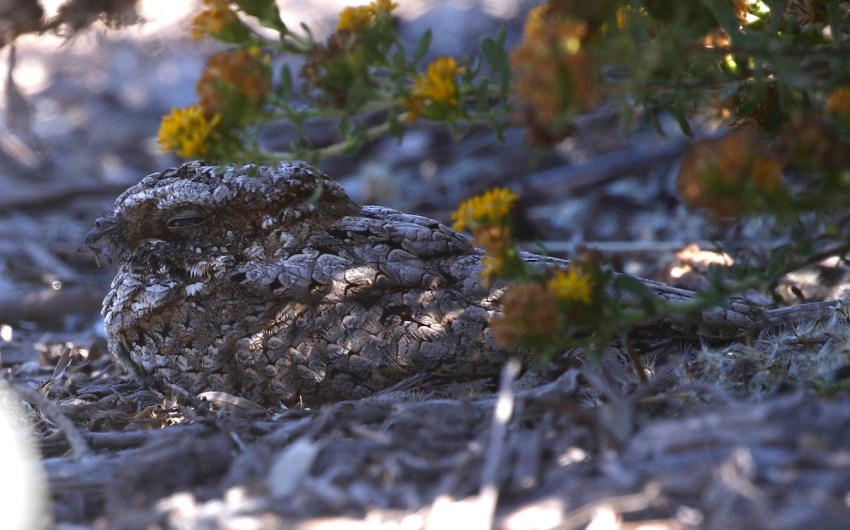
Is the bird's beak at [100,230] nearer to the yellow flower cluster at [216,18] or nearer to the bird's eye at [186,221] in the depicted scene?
the bird's eye at [186,221]

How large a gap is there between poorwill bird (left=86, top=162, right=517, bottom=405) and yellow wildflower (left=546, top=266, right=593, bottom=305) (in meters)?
0.88

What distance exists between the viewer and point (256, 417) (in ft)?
9.82

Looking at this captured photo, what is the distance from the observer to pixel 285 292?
341cm

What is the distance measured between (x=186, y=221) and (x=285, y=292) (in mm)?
524

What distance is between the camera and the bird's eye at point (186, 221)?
11.8 feet

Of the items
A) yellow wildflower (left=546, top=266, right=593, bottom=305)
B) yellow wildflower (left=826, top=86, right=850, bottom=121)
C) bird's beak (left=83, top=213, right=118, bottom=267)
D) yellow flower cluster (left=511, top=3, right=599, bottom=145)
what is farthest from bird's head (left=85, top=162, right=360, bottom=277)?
yellow wildflower (left=826, top=86, right=850, bottom=121)

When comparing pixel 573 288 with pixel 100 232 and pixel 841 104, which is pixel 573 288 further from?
pixel 100 232

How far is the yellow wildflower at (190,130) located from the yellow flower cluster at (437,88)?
49 centimetres

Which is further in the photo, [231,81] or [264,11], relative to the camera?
[264,11]

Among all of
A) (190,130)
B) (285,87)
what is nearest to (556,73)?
(285,87)

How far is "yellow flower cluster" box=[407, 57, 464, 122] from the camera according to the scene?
2.34 metres

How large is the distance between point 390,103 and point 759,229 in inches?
125

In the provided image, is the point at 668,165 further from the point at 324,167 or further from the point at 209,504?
the point at 209,504

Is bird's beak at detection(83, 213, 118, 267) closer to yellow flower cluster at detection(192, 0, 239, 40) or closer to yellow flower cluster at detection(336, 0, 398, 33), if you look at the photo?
yellow flower cluster at detection(192, 0, 239, 40)
